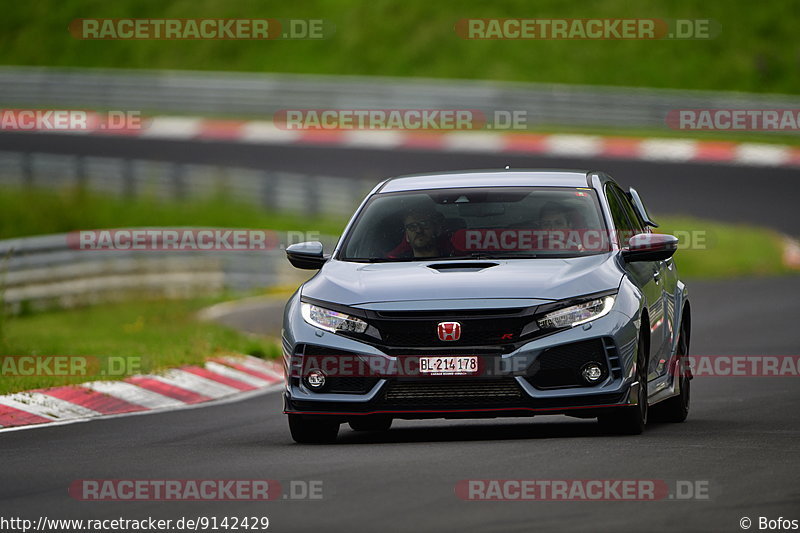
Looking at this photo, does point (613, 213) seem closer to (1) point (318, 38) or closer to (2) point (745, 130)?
(2) point (745, 130)

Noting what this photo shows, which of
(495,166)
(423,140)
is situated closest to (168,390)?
(495,166)

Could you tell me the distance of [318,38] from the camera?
5728 cm

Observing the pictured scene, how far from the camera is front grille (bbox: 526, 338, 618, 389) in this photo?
10.4m

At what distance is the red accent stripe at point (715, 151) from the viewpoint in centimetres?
3812

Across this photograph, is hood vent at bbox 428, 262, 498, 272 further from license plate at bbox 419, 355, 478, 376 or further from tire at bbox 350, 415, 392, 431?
tire at bbox 350, 415, 392, 431

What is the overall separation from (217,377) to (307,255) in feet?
16.1

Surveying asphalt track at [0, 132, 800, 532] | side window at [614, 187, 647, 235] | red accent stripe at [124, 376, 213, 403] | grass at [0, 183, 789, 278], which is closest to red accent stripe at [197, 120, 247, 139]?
grass at [0, 183, 789, 278]

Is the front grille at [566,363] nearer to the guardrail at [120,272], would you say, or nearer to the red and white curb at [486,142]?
the guardrail at [120,272]

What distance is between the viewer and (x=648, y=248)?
11141mm

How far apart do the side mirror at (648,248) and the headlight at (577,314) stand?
0.68 metres

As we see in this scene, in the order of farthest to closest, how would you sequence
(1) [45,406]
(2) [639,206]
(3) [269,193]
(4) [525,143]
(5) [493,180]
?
(4) [525,143], (3) [269,193], (1) [45,406], (2) [639,206], (5) [493,180]

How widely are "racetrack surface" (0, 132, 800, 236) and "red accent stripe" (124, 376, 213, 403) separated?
20356mm

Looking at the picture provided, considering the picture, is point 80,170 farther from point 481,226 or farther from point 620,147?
point 481,226

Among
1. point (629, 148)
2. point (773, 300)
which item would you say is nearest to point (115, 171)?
point (629, 148)
